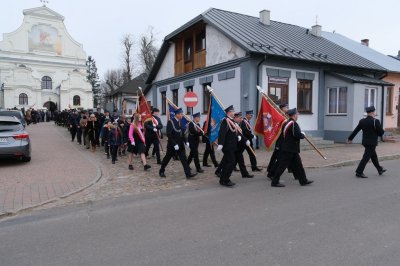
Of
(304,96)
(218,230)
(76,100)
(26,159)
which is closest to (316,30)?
(304,96)

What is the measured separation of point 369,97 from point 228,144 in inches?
472

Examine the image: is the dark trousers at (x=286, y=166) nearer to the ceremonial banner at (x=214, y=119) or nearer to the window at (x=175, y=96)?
the ceremonial banner at (x=214, y=119)

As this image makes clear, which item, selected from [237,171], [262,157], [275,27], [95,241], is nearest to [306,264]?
[95,241]

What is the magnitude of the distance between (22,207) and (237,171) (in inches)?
219

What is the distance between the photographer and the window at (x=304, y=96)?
1611 cm

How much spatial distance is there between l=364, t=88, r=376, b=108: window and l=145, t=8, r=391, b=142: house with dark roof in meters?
0.05

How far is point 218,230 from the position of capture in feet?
15.4

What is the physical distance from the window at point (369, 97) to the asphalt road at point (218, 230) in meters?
10.8

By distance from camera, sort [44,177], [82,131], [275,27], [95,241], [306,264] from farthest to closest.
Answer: [275,27] < [82,131] < [44,177] < [95,241] < [306,264]

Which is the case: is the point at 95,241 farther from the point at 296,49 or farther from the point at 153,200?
the point at 296,49

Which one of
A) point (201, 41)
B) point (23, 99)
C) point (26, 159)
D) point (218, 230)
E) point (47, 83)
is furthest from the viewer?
point (47, 83)

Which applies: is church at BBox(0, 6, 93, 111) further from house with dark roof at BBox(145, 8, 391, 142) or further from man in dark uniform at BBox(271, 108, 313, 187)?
man in dark uniform at BBox(271, 108, 313, 187)

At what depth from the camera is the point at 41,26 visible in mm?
55875

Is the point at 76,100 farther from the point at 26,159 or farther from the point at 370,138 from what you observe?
the point at 370,138
